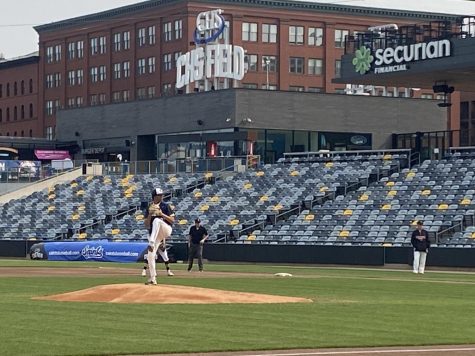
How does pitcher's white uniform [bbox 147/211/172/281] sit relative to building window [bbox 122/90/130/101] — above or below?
below

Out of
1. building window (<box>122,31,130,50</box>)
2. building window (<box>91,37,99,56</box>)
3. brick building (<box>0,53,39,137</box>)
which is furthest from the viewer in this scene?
brick building (<box>0,53,39,137</box>)

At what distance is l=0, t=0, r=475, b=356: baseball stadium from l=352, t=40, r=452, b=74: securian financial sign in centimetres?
8

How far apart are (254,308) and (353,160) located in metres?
45.2

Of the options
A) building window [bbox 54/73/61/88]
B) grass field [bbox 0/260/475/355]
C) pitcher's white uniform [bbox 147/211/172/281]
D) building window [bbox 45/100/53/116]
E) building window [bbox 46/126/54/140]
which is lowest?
grass field [bbox 0/260/475/355]

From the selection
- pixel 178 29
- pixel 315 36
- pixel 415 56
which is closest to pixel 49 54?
pixel 178 29

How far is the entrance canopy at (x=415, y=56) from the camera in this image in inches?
2227

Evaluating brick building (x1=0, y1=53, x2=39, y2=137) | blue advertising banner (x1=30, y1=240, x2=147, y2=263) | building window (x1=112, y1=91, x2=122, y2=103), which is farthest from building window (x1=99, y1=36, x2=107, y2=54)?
blue advertising banner (x1=30, y1=240, x2=147, y2=263)

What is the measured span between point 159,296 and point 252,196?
41.4m

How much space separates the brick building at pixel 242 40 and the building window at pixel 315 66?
3.6 inches

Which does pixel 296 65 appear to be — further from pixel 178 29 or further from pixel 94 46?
pixel 94 46

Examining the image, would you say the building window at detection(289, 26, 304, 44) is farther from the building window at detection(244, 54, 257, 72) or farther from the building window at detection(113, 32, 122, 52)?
the building window at detection(113, 32, 122, 52)

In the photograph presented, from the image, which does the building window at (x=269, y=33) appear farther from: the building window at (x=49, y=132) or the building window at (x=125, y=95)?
the building window at (x=49, y=132)

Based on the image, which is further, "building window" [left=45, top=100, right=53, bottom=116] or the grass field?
"building window" [left=45, top=100, right=53, bottom=116]

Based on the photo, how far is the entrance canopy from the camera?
56.6 m
